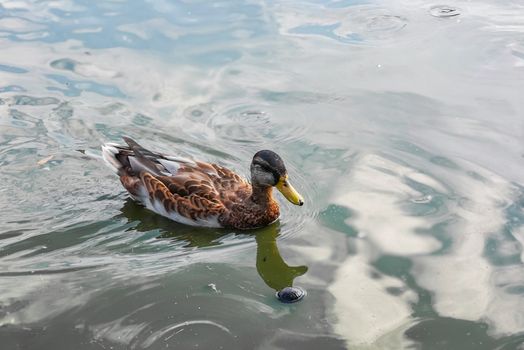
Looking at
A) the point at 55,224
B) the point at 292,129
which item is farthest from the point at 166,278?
the point at 292,129

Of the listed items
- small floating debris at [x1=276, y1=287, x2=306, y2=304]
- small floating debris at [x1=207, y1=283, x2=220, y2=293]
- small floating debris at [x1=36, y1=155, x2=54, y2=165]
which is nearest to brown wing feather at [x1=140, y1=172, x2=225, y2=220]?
small floating debris at [x1=36, y1=155, x2=54, y2=165]

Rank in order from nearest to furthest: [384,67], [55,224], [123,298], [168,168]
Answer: [123,298] < [55,224] < [168,168] < [384,67]

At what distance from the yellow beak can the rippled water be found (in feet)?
0.90

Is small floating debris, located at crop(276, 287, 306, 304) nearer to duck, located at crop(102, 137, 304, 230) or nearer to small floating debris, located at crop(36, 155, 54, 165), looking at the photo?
duck, located at crop(102, 137, 304, 230)

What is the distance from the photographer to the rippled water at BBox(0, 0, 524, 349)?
577cm

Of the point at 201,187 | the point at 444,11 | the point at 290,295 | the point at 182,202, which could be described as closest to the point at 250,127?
the point at 201,187

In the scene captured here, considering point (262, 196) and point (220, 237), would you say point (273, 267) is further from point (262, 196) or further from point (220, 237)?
point (262, 196)

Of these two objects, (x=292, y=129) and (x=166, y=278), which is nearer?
(x=166, y=278)

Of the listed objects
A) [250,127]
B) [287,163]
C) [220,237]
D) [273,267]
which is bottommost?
[220,237]

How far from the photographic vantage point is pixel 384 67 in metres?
10.0

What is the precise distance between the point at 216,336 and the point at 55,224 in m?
2.48

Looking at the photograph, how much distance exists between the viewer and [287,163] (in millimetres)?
8242

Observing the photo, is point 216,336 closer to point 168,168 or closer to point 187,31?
point 168,168

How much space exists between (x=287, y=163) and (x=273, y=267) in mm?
1949
